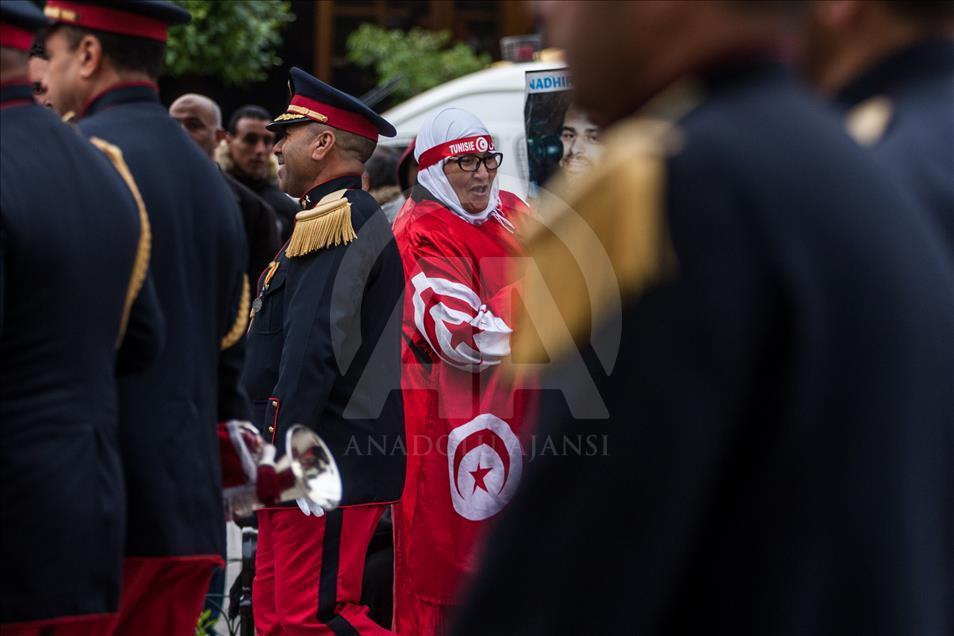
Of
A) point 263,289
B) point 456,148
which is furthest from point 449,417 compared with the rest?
point 456,148

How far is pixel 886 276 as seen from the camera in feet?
3.84

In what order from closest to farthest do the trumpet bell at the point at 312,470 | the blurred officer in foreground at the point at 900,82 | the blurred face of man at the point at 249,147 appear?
1. the blurred officer in foreground at the point at 900,82
2. the trumpet bell at the point at 312,470
3. the blurred face of man at the point at 249,147

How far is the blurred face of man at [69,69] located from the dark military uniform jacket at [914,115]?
2.18m

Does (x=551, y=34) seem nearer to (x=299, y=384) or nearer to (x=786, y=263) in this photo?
(x=786, y=263)

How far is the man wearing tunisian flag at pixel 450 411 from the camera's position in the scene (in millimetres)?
5238

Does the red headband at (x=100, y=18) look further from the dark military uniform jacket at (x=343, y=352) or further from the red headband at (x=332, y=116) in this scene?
the red headband at (x=332, y=116)

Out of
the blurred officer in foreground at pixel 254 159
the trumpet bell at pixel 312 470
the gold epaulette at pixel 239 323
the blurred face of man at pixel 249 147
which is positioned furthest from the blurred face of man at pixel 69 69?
the blurred face of man at pixel 249 147

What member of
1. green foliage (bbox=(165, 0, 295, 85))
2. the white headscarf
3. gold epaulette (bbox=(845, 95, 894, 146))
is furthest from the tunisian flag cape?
green foliage (bbox=(165, 0, 295, 85))

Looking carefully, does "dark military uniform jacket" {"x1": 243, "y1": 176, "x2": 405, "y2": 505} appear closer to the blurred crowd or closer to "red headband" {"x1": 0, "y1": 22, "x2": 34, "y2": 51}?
the blurred crowd

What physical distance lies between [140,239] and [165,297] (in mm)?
201

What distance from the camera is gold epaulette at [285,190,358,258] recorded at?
4789mm

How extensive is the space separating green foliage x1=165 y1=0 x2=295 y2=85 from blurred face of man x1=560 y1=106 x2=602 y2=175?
8.39 meters

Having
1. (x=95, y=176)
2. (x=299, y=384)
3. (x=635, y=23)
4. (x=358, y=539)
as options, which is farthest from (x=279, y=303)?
(x=635, y=23)

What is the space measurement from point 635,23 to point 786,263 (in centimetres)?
26
